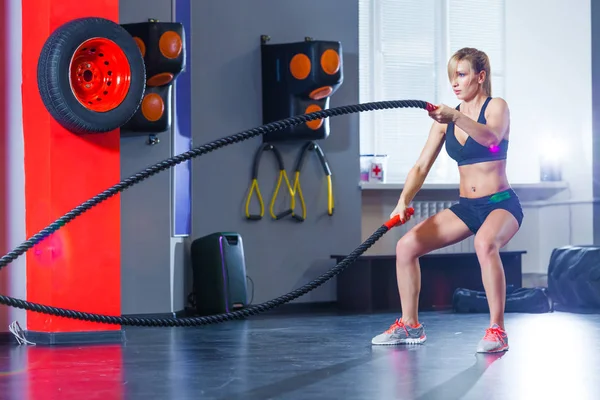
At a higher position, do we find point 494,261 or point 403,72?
point 403,72

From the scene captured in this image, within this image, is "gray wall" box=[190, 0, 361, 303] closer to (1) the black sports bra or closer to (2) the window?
(2) the window

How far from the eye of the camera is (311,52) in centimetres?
665

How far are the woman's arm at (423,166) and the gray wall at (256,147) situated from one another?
8.48ft

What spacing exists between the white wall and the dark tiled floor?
2.96 metres

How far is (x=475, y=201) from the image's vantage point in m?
4.27

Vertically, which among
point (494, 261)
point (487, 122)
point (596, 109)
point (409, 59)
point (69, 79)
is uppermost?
point (409, 59)

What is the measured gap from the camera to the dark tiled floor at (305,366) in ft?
10.3

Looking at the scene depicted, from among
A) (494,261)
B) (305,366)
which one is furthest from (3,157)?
(494,261)

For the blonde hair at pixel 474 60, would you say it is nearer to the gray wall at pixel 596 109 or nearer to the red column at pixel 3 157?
the red column at pixel 3 157

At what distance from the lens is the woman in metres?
4.13

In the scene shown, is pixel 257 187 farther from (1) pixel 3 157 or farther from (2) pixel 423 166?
(2) pixel 423 166

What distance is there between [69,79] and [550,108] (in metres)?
5.12

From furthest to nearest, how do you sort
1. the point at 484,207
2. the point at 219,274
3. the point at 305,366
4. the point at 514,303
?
the point at 514,303 → the point at 219,274 → the point at 484,207 → the point at 305,366

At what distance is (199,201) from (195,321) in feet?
11.4
